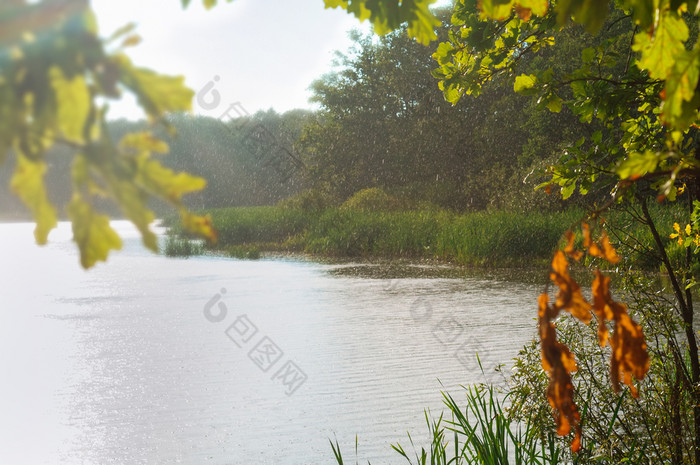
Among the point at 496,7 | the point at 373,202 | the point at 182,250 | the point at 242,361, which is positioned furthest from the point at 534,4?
the point at 373,202

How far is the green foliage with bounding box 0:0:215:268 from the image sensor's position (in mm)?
475

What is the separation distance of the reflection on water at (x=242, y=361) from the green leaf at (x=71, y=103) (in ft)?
10.4

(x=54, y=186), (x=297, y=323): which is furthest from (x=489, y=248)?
(x=54, y=186)

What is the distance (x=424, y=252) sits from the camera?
1334 centimetres

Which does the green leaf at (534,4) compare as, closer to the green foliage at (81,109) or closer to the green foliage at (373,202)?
the green foliage at (81,109)

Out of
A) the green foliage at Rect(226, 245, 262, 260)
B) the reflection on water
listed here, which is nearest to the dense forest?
the green foliage at Rect(226, 245, 262, 260)

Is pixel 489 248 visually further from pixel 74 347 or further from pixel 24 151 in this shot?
pixel 24 151

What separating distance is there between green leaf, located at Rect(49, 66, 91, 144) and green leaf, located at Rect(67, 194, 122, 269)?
0.06 metres

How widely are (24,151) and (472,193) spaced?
76.4ft

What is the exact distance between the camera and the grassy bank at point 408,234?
38.2 feet

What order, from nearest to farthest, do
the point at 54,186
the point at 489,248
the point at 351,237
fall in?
the point at 489,248, the point at 351,237, the point at 54,186

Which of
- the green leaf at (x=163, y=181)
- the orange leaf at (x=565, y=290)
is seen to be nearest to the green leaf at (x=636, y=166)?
the orange leaf at (x=565, y=290)

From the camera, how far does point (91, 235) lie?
523 mm

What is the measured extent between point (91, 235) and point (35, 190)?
5cm
